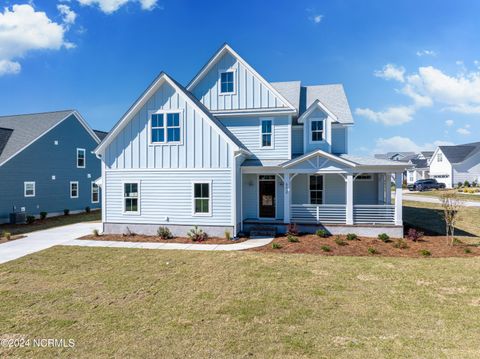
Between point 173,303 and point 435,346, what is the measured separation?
5.52 meters

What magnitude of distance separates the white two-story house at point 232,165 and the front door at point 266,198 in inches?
2.3

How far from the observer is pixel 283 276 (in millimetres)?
8938

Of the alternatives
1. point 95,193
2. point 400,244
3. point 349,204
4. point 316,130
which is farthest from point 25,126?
point 400,244

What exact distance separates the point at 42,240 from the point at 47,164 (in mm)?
11176

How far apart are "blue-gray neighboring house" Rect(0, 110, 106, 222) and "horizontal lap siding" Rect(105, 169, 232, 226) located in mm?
10632

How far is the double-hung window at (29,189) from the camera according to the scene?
2153cm

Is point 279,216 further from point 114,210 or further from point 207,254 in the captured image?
point 114,210

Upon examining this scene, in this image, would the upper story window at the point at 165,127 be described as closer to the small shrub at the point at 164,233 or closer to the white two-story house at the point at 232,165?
the white two-story house at the point at 232,165

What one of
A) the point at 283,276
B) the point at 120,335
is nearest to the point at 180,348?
the point at 120,335

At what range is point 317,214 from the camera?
1509 centimetres

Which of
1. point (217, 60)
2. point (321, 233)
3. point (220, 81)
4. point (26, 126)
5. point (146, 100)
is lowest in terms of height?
point (321, 233)

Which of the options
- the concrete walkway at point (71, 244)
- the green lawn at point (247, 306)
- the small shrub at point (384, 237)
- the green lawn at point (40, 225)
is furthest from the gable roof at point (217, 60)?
the green lawn at point (40, 225)

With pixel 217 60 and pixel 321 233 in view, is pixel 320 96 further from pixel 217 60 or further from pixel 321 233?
pixel 321 233

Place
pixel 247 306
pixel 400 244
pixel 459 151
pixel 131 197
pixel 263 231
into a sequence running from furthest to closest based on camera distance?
pixel 459 151 < pixel 131 197 < pixel 263 231 < pixel 400 244 < pixel 247 306
